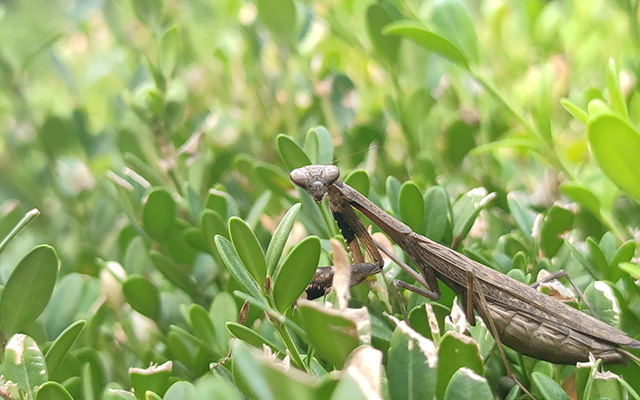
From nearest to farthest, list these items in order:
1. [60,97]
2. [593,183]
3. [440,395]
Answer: [440,395] → [593,183] → [60,97]

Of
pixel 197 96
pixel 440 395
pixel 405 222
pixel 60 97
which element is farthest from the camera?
pixel 60 97

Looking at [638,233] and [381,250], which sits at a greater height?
[381,250]

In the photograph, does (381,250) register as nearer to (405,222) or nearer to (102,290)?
(405,222)

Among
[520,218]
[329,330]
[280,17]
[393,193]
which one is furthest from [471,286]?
[280,17]

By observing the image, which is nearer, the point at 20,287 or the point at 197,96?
the point at 20,287

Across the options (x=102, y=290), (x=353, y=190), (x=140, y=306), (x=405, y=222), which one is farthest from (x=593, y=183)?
(x=102, y=290)

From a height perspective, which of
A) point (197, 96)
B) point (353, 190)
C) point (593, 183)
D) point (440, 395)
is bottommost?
point (593, 183)
